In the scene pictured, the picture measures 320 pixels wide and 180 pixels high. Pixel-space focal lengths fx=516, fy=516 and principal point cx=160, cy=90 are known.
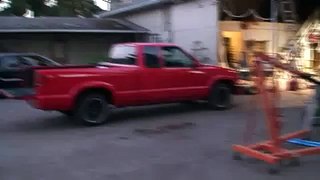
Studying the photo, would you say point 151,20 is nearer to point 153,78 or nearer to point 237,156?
point 153,78

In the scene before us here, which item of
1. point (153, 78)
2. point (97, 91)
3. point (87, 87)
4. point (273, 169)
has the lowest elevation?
point (273, 169)

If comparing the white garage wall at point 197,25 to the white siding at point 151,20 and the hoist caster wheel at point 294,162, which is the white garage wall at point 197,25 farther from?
the hoist caster wheel at point 294,162

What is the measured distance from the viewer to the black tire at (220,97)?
13409 mm

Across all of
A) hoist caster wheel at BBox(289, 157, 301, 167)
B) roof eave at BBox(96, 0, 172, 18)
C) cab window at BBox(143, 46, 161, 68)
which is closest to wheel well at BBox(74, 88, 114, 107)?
cab window at BBox(143, 46, 161, 68)

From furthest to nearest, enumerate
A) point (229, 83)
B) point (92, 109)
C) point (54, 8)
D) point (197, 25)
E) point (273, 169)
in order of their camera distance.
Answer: point (54, 8) < point (197, 25) < point (229, 83) < point (92, 109) < point (273, 169)

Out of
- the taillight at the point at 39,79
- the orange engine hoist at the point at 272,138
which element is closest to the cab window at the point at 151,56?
the taillight at the point at 39,79

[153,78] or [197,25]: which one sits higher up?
[197,25]

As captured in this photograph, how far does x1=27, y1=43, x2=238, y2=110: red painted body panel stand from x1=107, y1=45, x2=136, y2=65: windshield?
0.16m

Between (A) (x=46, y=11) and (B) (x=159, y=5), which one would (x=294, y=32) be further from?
(A) (x=46, y=11)

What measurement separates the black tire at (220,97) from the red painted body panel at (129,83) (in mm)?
214

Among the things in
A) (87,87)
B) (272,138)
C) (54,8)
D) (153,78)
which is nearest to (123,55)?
(153,78)

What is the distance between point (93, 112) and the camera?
1135cm

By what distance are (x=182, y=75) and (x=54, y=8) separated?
2872 centimetres

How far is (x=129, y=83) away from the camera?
462 inches
